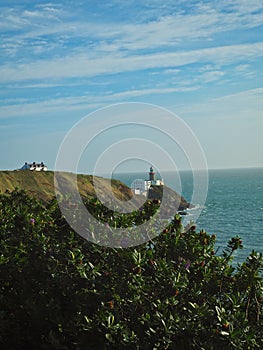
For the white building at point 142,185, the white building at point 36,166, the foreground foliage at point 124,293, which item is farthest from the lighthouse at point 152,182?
the white building at point 36,166

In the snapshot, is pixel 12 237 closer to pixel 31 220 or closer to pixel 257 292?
pixel 31 220

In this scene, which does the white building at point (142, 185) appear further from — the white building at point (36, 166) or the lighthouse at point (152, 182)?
the white building at point (36, 166)

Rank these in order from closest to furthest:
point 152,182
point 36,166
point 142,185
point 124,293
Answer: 1. point 124,293
2. point 142,185
3. point 152,182
4. point 36,166

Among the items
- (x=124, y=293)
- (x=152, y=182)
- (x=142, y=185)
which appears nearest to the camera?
(x=124, y=293)

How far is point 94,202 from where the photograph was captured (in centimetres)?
733

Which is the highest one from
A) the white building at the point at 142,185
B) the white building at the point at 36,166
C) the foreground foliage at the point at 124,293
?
the white building at the point at 36,166

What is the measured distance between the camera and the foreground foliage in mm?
5531

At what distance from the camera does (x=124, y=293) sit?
6.02 metres

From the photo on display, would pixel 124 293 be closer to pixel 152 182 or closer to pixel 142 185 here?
pixel 142 185

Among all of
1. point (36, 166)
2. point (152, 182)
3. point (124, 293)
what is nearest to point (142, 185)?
point (152, 182)

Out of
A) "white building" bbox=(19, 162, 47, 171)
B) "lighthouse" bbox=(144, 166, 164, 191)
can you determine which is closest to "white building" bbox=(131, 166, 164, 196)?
"lighthouse" bbox=(144, 166, 164, 191)

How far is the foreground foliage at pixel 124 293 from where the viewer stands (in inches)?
218

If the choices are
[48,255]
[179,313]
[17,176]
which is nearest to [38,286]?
[48,255]

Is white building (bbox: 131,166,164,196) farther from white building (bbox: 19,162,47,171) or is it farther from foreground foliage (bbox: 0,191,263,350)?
white building (bbox: 19,162,47,171)
